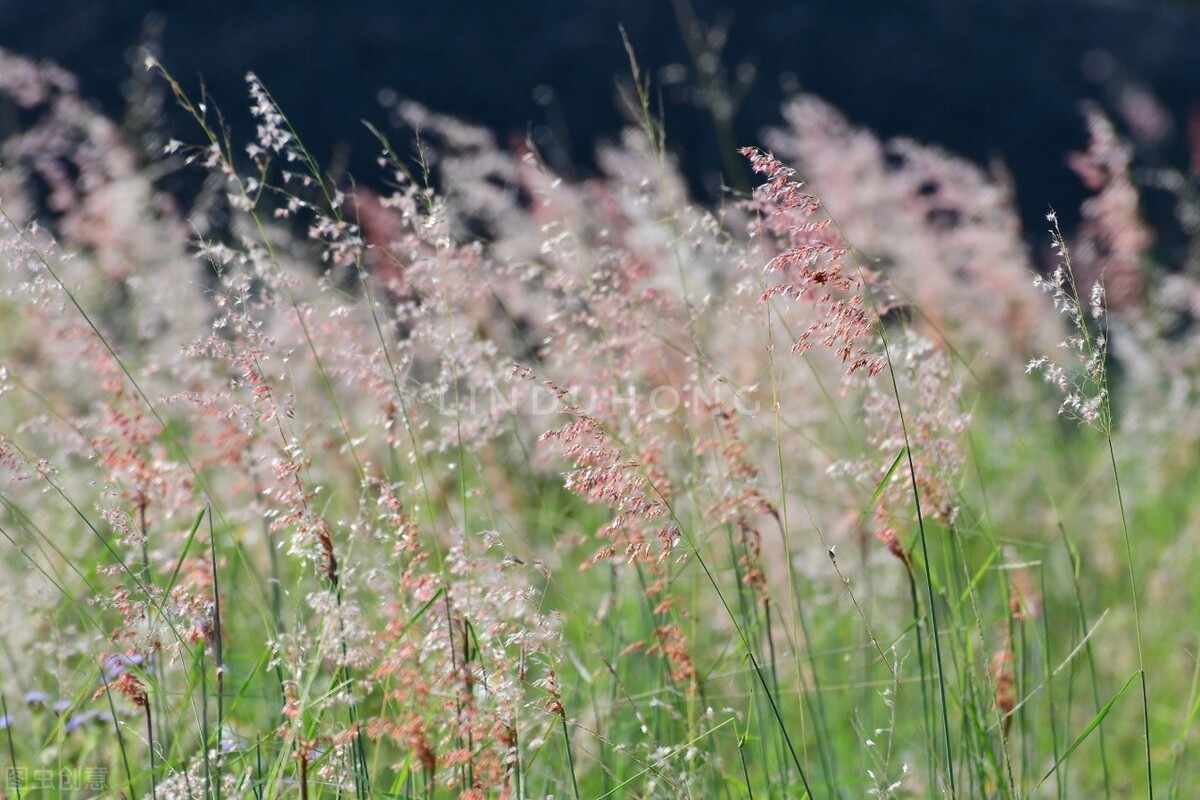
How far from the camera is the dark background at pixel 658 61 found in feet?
20.5

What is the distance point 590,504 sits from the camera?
2.65 metres

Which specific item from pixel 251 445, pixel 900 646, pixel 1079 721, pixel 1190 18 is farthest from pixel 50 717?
pixel 1190 18

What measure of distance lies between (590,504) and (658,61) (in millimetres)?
4725

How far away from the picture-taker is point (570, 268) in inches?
102

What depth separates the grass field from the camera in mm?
1515

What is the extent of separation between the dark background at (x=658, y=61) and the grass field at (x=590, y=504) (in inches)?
76.8
